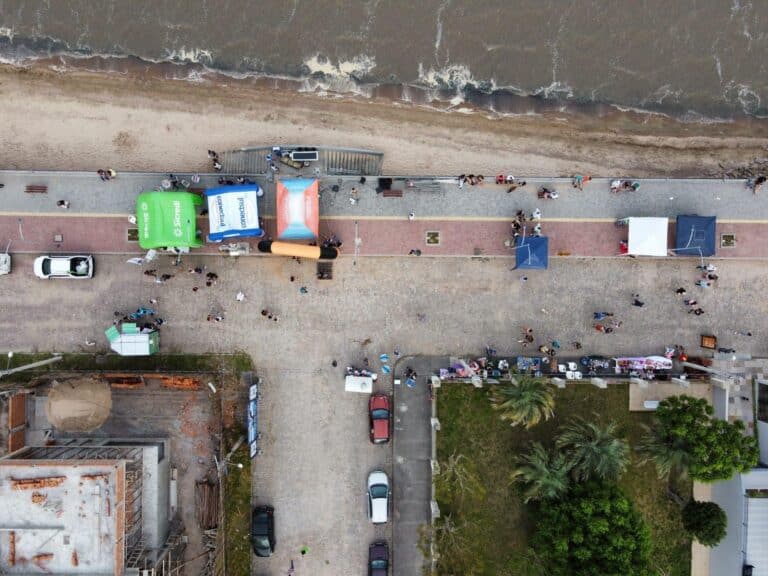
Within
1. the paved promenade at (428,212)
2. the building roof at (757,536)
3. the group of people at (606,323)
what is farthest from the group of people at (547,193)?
the building roof at (757,536)

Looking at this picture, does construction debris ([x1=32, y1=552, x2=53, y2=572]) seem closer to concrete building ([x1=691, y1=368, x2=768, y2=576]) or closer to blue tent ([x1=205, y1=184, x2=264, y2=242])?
blue tent ([x1=205, y1=184, x2=264, y2=242])

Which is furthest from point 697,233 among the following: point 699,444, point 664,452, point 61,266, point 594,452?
point 61,266

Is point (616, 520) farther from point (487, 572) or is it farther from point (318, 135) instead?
point (318, 135)

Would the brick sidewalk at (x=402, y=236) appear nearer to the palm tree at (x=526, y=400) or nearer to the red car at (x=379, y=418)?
the palm tree at (x=526, y=400)

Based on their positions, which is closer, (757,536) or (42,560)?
(42,560)

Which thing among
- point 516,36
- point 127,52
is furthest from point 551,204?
point 127,52

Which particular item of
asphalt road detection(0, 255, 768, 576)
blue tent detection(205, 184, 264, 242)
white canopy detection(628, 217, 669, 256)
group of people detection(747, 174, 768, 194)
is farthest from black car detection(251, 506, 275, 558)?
group of people detection(747, 174, 768, 194)

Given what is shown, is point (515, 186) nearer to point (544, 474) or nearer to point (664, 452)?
point (544, 474)
